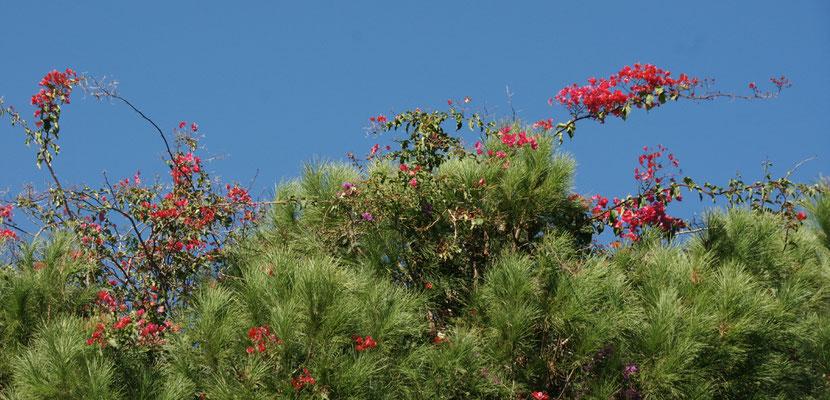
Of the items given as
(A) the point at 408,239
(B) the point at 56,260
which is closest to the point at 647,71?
(A) the point at 408,239

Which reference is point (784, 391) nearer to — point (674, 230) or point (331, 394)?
point (674, 230)

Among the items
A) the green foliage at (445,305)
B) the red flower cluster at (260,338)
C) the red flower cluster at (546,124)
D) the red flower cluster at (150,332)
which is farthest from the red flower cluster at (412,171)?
the red flower cluster at (150,332)

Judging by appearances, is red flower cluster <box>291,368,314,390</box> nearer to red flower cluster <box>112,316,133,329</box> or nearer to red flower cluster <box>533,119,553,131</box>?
red flower cluster <box>112,316,133,329</box>

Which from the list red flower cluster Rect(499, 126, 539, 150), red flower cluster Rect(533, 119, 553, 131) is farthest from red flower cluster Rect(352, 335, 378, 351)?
red flower cluster Rect(533, 119, 553, 131)

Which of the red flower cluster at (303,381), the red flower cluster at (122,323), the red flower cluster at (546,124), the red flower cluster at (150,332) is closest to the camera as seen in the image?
the red flower cluster at (303,381)

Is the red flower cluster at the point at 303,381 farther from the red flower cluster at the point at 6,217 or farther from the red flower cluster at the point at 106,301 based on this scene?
the red flower cluster at the point at 6,217

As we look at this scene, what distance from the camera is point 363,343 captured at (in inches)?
162

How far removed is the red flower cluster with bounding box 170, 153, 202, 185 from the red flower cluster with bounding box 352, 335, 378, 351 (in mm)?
2186

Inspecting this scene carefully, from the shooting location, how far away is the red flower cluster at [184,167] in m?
5.73

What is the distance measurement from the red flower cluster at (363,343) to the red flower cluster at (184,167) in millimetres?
2186

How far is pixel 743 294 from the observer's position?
4.80 meters

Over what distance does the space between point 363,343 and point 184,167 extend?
A: 7.50ft

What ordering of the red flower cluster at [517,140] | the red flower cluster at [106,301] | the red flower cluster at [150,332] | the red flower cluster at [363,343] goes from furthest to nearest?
the red flower cluster at [517,140]
the red flower cluster at [106,301]
the red flower cluster at [150,332]
the red flower cluster at [363,343]

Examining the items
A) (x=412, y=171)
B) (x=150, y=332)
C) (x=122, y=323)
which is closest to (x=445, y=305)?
(x=412, y=171)
